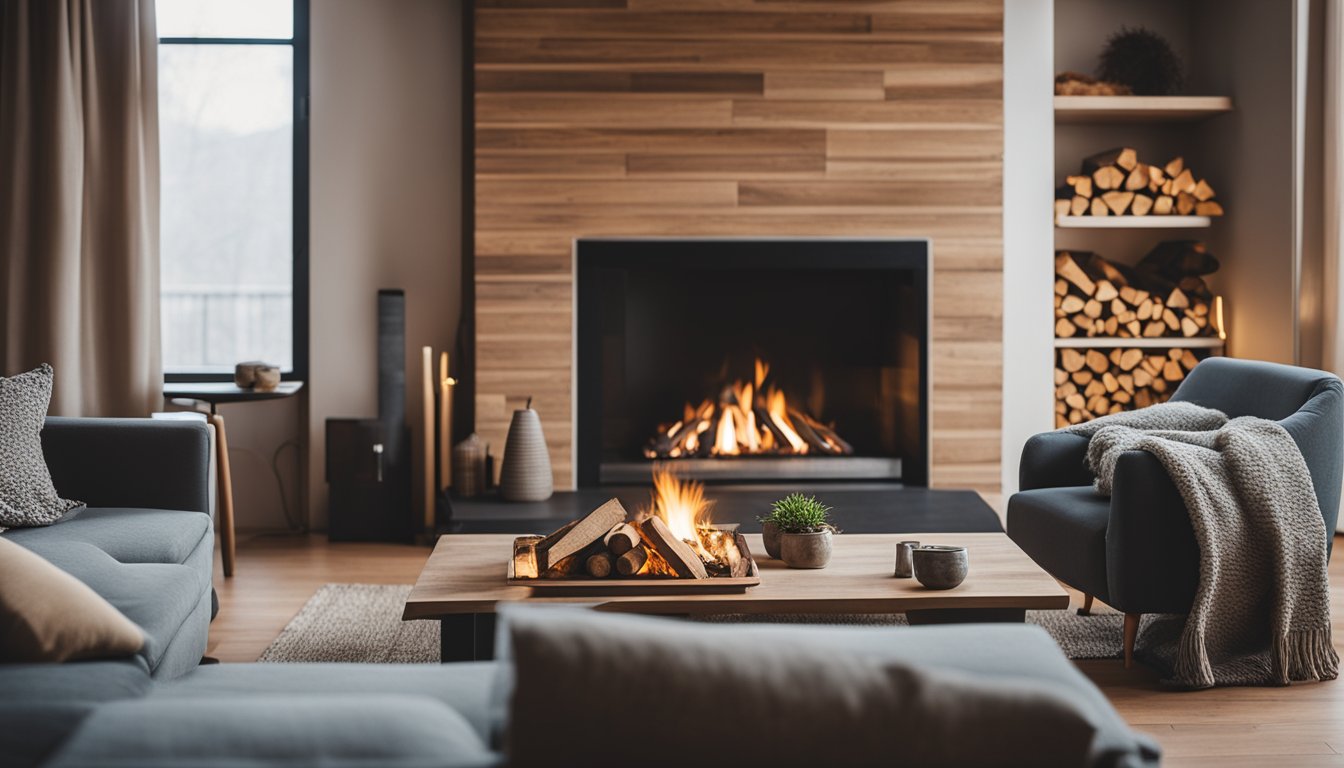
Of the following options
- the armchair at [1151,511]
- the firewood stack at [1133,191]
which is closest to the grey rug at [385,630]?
the armchair at [1151,511]

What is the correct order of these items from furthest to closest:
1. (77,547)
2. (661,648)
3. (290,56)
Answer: (290,56), (77,547), (661,648)

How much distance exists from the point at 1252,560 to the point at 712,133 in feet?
8.01

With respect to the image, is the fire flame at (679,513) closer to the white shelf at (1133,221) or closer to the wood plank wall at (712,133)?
the wood plank wall at (712,133)

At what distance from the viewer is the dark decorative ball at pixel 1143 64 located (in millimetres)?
4953

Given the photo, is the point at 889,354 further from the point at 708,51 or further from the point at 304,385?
the point at 304,385

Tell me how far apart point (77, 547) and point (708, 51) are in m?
2.90

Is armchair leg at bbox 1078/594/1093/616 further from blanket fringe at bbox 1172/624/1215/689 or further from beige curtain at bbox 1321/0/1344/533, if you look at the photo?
beige curtain at bbox 1321/0/1344/533

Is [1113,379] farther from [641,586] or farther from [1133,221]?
[641,586]

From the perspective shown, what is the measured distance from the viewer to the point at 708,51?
4.50m

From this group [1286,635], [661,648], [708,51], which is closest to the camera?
[661,648]

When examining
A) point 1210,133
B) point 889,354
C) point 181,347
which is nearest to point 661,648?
point 889,354

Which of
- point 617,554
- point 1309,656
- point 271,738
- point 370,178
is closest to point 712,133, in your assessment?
point 370,178

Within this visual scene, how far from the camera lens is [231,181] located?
15.9ft

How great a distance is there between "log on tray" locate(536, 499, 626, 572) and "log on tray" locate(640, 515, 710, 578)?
8cm
